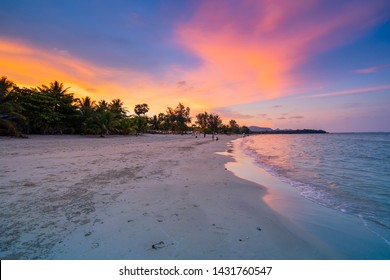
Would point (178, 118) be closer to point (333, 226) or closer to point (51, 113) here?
point (51, 113)

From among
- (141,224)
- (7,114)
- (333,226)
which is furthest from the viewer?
(7,114)

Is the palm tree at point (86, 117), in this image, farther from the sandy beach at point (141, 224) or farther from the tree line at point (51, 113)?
the sandy beach at point (141, 224)

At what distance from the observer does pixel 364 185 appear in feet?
27.1

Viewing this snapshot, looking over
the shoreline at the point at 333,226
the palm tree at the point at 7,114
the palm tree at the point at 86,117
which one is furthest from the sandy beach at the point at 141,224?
the palm tree at the point at 86,117

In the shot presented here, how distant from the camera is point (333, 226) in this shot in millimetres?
4316

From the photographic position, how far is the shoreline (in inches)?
134

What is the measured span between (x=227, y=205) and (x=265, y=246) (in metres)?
1.90

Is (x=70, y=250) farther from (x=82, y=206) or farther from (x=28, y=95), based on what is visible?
(x=28, y=95)

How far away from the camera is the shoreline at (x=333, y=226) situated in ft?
11.1

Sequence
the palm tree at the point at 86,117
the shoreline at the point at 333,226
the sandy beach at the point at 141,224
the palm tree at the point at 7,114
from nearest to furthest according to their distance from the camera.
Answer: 1. the sandy beach at the point at 141,224
2. the shoreline at the point at 333,226
3. the palm tree at the point at 7,114
4. the palm tree at the point at 86,117

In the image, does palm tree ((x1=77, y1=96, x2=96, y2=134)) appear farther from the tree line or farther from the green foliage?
the green foliage

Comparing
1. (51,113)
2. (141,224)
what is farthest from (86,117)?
(141,224)

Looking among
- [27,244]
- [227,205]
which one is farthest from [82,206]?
[227,205]

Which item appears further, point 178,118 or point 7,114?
point 178,118
